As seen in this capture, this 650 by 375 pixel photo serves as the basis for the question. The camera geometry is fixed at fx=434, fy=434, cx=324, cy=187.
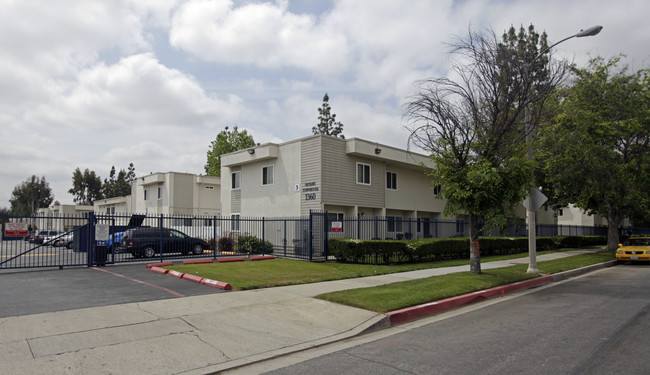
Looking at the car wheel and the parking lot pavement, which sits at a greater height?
the car wheel

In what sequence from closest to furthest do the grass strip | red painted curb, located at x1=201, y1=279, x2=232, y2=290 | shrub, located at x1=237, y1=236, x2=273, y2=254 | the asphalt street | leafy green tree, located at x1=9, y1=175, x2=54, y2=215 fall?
the asphalt street → the grass strip → red painted curb, located at x1=201, y1=279, x2=232, y2=290 → shrub, located at x1=237, y1=236, x2=273, y2=254 → leafy green tree, located at x1=9, y1=175, x2=54, y2=215

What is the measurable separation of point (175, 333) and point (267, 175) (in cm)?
1992

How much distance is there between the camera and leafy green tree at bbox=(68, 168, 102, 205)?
97625mm

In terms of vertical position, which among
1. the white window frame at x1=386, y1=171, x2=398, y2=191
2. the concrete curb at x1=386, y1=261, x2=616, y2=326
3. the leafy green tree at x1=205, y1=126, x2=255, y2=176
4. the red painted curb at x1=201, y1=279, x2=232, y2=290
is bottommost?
the concrete curb at x1=386, y1=261, x2=616, y2=326

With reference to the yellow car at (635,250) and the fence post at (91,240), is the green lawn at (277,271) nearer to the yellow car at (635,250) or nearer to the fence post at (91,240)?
the fence post at (91,240)

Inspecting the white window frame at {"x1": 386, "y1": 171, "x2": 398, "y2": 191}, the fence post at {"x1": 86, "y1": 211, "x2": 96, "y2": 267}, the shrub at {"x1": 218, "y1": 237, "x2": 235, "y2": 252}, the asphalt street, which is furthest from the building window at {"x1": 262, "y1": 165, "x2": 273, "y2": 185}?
the asphalt street

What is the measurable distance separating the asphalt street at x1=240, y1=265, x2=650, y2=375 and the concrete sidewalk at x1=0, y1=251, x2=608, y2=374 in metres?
0.56

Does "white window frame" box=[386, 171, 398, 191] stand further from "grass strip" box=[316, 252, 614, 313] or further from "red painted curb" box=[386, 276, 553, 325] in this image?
"red painted curb" box=[386, 276, 553, 325]

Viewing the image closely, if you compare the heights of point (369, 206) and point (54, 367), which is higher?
point (369, 206)

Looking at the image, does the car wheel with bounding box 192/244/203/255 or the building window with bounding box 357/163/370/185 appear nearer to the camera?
the car wheel with bounding box 192/244/203/255

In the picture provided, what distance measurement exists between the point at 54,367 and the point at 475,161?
1245 cm

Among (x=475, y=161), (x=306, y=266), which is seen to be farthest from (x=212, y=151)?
(x=475, y=161)

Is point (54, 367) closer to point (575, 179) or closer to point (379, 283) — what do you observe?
point (379, 283)

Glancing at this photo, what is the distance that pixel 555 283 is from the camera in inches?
573
